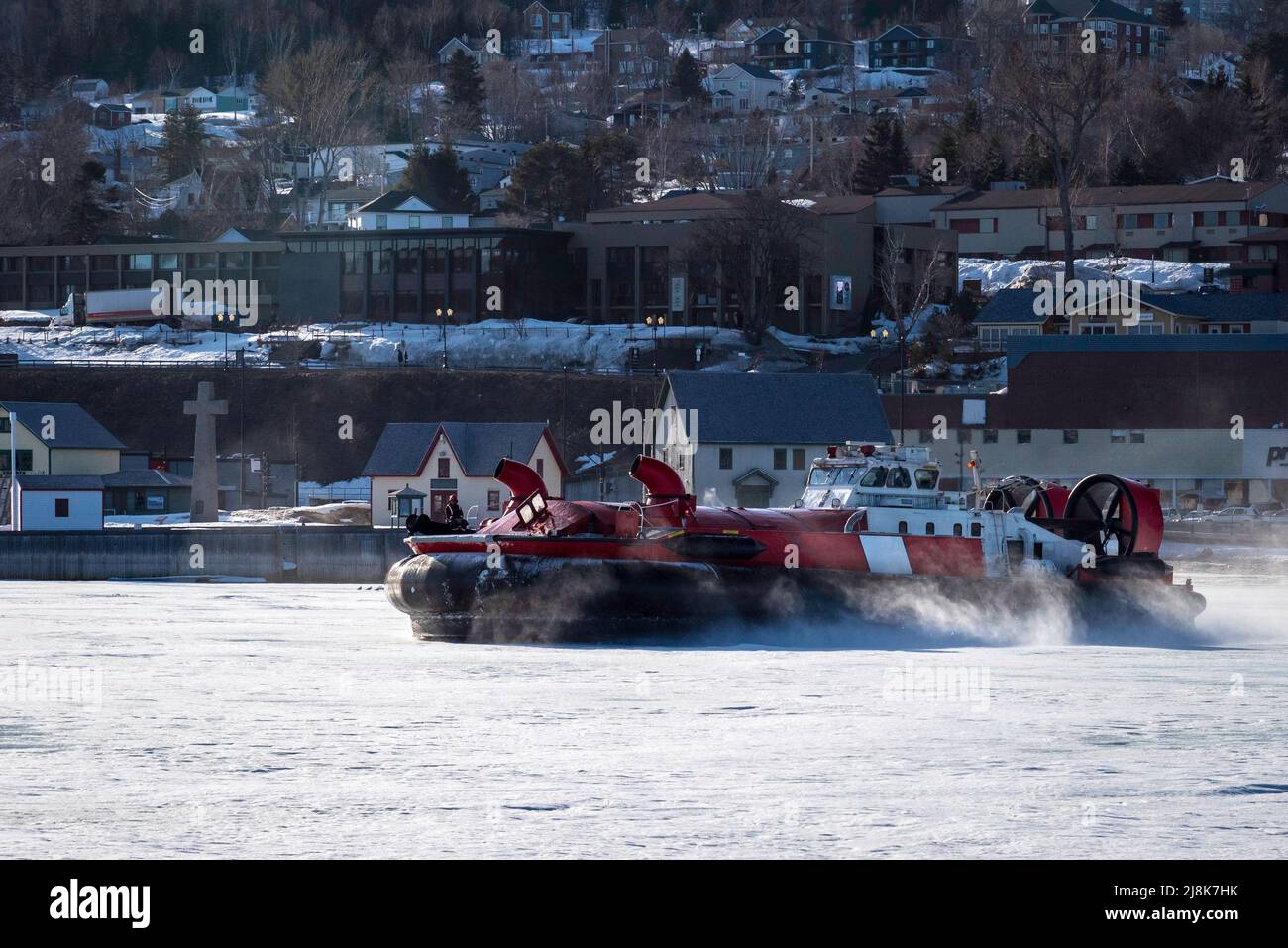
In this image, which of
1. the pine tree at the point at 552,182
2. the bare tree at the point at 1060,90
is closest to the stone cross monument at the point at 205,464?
the bare tree at the point at 1060,90

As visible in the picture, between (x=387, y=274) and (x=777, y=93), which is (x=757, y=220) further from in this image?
(x=777, y=93)

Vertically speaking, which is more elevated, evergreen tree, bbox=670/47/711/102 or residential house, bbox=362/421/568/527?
evergreen tree, bbox=670/47/711/102

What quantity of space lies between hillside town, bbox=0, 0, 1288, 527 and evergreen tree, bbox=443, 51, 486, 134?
40.5 ft

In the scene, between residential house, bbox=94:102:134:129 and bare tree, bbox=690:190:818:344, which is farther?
residential house, bbox=94:102:134:129

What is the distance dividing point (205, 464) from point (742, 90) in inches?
5255

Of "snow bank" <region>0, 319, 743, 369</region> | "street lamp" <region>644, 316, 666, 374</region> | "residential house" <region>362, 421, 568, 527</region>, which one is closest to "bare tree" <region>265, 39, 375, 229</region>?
"snow bank" <region>0, 319, 743, 369</region>

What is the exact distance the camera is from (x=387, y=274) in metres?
98.3

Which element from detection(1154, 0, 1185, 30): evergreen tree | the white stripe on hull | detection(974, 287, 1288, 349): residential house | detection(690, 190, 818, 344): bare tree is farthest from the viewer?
detection(1154, 0, 1185, 30): evergreen tree

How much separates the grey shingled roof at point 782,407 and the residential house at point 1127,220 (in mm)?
42736

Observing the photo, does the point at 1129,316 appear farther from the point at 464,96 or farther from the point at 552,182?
the point at 464,96

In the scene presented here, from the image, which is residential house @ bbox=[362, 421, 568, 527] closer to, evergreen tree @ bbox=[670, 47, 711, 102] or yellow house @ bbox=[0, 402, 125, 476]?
yellow house @ bbox=[0, 402, 125, 476]

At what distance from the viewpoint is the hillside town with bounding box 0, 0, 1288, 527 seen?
221 ft

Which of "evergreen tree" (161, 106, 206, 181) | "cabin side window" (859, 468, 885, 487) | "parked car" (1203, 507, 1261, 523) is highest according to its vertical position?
"evergreen tree" (161, 106, 206, 181)
